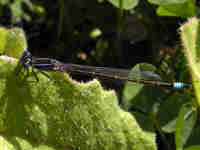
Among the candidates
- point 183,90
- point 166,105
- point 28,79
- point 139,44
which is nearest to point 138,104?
point 166,105

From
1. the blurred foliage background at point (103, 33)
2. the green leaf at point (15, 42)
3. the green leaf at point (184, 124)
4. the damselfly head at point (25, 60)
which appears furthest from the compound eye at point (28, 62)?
the green leaf at point (184, 124)

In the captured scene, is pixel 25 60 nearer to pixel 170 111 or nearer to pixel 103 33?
pixel 170 111

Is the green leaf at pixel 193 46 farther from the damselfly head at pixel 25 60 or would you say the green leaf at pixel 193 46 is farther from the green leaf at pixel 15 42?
the green leaf at pixel 15 42

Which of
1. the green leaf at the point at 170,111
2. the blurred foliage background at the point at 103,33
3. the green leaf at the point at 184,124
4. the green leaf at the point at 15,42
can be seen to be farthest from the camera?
the blurred foliage background at the point at 103,33

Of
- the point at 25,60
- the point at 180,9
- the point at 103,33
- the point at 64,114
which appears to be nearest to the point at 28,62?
the point at 25,60

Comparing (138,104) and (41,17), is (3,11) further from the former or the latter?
(138,104)
